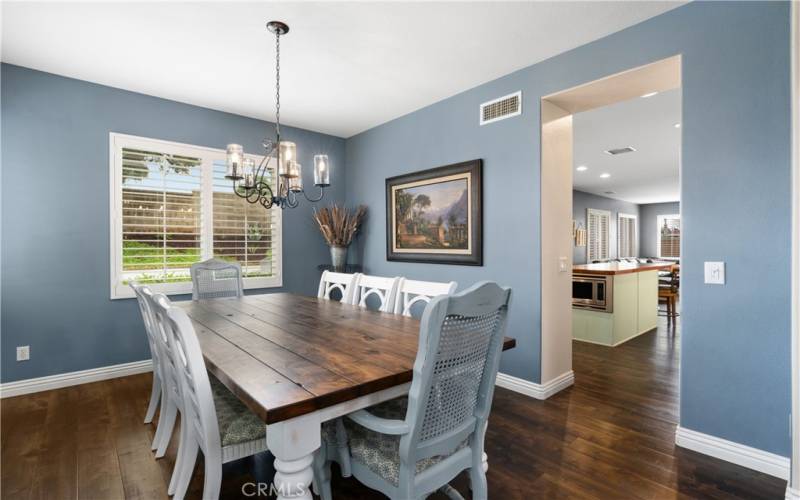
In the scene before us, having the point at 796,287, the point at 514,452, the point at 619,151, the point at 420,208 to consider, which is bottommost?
the point at 514,452

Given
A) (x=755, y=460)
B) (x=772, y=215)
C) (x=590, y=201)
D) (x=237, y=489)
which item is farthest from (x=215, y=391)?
(x=590, y=201)

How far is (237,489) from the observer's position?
1865mm

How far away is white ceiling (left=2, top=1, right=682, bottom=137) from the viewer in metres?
2.33

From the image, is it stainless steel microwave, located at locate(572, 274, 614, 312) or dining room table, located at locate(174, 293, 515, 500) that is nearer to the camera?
dining room table, located at locate(174, 293, 515, 500)

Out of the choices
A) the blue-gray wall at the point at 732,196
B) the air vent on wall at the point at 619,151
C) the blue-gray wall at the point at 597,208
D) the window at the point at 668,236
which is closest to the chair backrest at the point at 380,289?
the blue-gray wall at the point at 732,196

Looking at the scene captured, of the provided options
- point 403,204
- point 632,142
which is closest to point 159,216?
point 403,204

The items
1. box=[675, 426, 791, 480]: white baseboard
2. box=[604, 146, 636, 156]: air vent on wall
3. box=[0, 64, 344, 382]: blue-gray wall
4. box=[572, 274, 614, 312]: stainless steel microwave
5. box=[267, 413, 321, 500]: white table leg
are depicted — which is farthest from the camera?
box=[604, 146, 636, 156]: air vent on wall

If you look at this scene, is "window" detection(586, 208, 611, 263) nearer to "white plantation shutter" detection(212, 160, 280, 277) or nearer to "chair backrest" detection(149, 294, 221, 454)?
"white plantation shutter" detection(212, 160, 280, 277)

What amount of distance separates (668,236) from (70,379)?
44.6 ft

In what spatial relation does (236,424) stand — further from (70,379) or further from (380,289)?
(70,379)

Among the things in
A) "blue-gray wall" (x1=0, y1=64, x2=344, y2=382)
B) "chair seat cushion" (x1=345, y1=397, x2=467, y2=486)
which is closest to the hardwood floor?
"blue-gray wall" (x1=0, y1=64, x2=344, y2=382)

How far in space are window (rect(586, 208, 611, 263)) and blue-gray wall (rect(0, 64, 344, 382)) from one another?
888 centimetres

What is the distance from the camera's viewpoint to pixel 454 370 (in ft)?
4.20

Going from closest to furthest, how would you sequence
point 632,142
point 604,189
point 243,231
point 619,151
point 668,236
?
point 243,231, point 632,142, point 619,151, point 604,189, point 668,236
